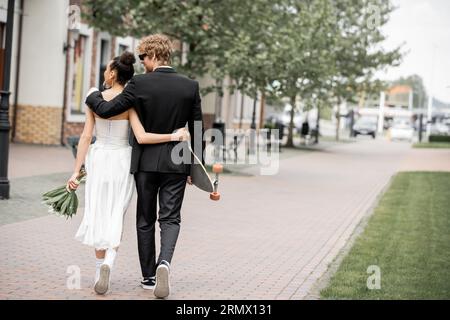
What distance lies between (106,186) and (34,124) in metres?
18.7

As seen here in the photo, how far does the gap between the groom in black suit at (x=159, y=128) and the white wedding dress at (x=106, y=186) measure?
0.40ft

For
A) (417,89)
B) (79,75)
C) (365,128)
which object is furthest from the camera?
(417,89)

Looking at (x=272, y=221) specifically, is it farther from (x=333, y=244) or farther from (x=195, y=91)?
(x=195, y=91)

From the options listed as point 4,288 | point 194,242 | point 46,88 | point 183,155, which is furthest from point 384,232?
point 46,88

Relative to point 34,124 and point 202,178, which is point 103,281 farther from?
point 34,124

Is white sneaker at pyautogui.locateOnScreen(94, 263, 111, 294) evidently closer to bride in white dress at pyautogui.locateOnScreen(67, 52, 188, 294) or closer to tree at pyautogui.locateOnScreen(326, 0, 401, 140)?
bride in white dress at pyautogui.locateOnScreen(67, 52, 188, 294)

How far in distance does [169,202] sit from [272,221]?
5968mm

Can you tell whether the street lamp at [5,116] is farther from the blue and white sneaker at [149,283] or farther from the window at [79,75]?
the window at [79,75]

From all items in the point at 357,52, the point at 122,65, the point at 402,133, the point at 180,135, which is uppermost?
the point at 357,52

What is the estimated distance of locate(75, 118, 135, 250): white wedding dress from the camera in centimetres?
685

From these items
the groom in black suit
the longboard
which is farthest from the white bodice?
the longboard

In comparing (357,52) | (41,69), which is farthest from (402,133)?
(41,69)

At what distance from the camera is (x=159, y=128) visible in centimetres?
681
